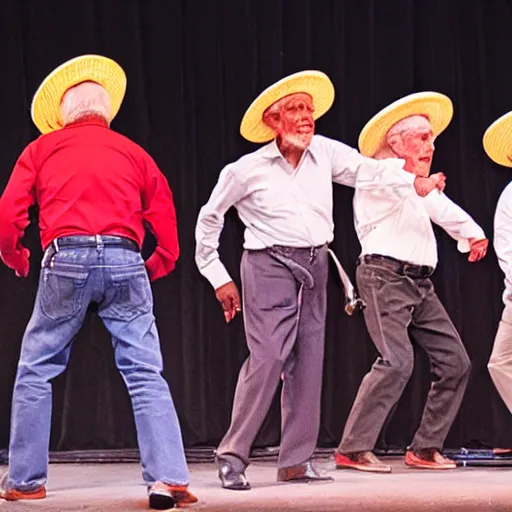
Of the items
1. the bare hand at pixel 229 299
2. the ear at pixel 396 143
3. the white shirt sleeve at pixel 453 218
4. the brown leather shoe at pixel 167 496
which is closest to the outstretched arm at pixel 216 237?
the bare hand at pixel 229 299

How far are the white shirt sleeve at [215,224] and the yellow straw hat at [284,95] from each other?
14.4 inches

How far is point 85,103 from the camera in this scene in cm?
432

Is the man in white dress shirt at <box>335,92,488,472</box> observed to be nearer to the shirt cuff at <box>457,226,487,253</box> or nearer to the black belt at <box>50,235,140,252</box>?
the shirt cuff at <box>457,226,487,253</box>

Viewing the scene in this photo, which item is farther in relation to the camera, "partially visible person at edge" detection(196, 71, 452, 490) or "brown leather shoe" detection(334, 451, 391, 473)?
"brown leather shoe" detection(334, 451, 391, 473)

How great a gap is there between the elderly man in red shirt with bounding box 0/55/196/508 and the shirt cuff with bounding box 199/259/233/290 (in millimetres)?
536

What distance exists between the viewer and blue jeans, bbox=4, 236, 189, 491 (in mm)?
4059

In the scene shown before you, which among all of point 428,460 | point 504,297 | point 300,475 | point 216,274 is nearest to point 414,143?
point 504,297

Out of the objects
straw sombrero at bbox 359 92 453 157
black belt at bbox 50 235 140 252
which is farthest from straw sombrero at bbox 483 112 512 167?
black belt at bbox 50 235 140 252

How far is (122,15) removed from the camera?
5898mm

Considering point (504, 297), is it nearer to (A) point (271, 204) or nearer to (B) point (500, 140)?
(B) point (500, 140)

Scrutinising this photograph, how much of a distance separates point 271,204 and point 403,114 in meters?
1.04

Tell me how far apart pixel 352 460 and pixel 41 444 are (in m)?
1.63

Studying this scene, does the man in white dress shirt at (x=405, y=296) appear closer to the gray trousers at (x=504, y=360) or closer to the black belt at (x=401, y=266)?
the black belt at (x=401, y=266)

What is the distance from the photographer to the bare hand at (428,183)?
5.07m
